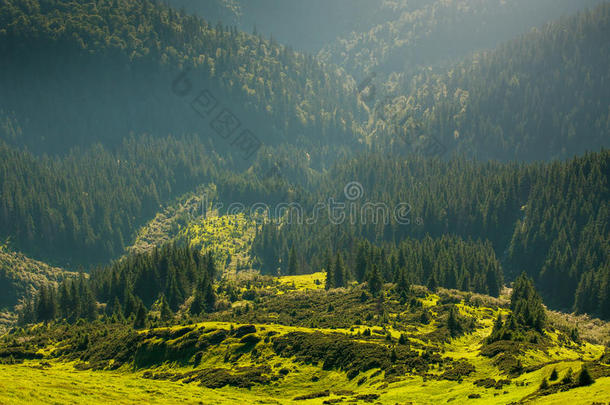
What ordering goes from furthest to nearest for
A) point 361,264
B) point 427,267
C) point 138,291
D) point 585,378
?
point 427,267 < point 361,264 < point 138,291 < point 585,378

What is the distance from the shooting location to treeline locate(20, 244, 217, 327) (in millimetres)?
130500

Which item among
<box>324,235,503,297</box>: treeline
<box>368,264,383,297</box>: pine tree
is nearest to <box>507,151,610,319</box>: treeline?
<box>324,235,503,297</box>: treeline

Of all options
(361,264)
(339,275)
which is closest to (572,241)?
(361,264)

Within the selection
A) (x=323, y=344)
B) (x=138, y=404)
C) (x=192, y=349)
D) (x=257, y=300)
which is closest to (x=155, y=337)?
(x=192, y=349)

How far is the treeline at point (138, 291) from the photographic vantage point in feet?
428

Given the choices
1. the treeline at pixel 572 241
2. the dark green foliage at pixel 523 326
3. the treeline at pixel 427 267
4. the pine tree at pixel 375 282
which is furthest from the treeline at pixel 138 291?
the treeline at pixel 572 241

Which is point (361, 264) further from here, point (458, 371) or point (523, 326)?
point (458, 371)

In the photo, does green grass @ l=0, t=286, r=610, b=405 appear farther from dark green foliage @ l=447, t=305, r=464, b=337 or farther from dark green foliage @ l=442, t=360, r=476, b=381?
dark green foliage @ l=447, t=305, r=464, b=337

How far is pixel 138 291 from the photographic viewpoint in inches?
5758

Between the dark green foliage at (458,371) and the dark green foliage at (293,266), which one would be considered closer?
the dark green foliage at (458,371)

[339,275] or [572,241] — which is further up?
[572,241]

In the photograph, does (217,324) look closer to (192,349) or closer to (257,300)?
(192,349)

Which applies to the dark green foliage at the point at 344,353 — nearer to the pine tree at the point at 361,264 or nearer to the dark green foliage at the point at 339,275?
the dark green foliage at the point at 339,275

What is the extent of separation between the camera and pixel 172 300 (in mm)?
137000
